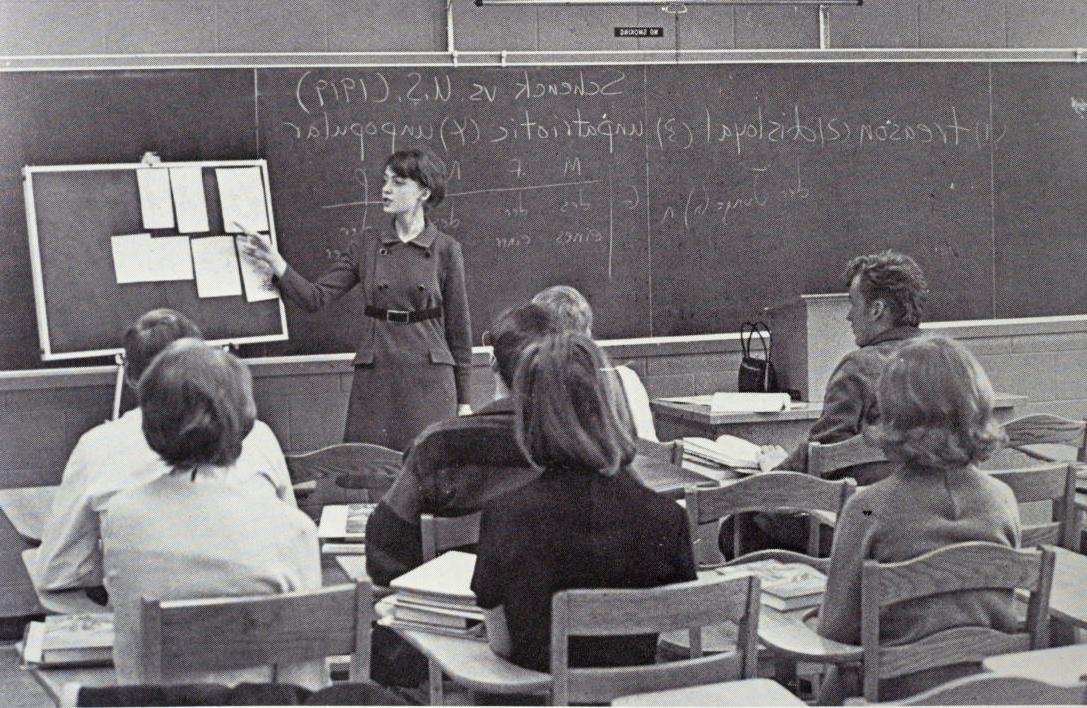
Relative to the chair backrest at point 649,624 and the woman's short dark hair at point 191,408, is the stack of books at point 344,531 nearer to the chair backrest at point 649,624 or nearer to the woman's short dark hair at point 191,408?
the woman's short dark hair at point 191,408

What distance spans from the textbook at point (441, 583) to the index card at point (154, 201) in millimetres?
2485

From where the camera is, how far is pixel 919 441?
7.63ft

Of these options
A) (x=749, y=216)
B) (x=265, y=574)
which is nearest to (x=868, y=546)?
(x=265, y=574)

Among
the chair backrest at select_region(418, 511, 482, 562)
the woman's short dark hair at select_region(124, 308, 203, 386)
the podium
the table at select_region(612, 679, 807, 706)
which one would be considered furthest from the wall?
the table at select_region(612, 679, 807, 706)

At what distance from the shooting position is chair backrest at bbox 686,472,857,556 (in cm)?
282

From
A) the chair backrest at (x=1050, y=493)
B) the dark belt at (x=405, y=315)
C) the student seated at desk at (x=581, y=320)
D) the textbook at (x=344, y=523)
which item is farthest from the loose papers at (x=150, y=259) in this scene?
the chair backrest at (x=1050, y=493)

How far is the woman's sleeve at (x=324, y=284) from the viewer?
452 cm

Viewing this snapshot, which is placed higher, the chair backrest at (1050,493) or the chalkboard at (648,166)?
the chalkboard at (648,166)

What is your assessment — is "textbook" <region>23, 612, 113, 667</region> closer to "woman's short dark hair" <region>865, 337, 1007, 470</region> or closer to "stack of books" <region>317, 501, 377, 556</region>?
"stack of books" <region>317, 501, 377, 556</region>

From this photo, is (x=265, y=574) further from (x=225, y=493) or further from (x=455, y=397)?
(x=455, y=397)

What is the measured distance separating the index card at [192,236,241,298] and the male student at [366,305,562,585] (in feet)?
6.64

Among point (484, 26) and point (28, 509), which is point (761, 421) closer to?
point (484, 26)

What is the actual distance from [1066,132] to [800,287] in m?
1.36

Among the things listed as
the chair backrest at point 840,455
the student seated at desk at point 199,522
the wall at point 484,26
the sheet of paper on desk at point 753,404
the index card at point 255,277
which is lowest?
the sheet of paper on desk at point 753,404
